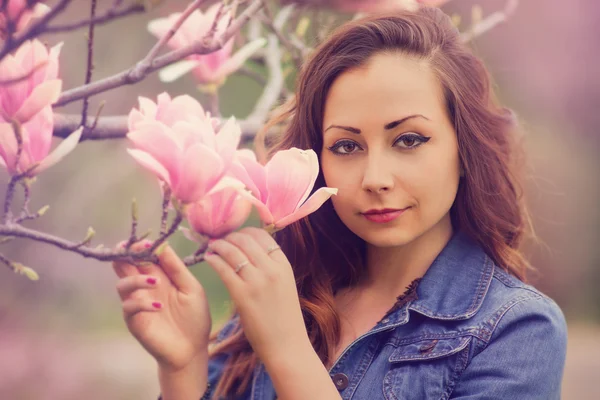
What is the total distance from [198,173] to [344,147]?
0.23 metres

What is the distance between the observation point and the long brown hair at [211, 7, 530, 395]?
733 mm

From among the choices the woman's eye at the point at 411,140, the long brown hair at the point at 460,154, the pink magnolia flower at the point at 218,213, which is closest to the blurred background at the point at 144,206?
the long brown hair at the point at 460,154

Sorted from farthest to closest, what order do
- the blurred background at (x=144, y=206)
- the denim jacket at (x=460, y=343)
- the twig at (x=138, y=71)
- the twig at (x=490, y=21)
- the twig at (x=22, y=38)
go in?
the twig at (x=490, y=21) < the blurred background at (x=144, y=206) < the denim jacket at (x=460, y=343) < the twig at (x=138, y=71) < the twig at (x=22, y=38)

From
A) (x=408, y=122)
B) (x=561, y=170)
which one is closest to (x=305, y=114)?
(x=408, y=122)

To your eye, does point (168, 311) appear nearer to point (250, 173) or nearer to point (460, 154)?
point (250, 173)

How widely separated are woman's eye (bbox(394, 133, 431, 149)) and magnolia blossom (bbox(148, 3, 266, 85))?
0.56ft

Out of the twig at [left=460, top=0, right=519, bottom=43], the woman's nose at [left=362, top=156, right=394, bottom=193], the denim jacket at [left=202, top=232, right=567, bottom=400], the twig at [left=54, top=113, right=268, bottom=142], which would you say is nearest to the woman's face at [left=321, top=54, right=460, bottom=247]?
the woman's nose at [left=362, top=156, right=394, bottom=193]

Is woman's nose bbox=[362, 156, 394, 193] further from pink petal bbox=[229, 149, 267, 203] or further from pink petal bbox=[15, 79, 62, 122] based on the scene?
pink petal bbox=[15, 79, 62, 122]

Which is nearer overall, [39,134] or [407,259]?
[39,134]

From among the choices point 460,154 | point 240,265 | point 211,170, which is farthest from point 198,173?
point 460,154

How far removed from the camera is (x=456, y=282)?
0.78m

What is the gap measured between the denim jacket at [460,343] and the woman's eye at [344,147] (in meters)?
0.18

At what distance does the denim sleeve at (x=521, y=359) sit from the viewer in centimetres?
67

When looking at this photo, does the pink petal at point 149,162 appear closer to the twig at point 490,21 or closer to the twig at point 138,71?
the twig at point 138,71
